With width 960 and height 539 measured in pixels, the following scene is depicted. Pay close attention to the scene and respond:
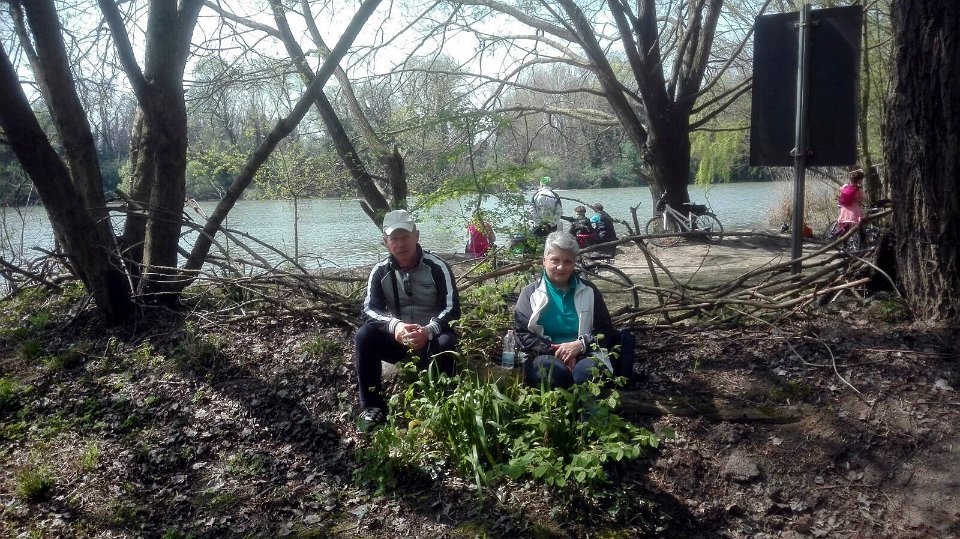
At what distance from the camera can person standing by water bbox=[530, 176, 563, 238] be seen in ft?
20.0

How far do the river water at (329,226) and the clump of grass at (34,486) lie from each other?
3.09 metres

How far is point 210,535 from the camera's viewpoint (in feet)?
12.1

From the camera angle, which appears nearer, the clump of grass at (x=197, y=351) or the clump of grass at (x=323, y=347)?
the clump of grass at (x=323, y=347)

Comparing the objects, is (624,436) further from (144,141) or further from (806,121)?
(144,141)

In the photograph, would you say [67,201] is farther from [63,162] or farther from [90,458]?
[90,458]

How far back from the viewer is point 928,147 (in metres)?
4.27

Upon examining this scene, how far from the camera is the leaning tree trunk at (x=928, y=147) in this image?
418cm

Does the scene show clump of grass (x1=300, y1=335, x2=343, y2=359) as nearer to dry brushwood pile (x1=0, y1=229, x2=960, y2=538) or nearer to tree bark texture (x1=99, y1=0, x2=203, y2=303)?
dry brushwood pile (x1=0, y1=229, x2=960, y2=538)

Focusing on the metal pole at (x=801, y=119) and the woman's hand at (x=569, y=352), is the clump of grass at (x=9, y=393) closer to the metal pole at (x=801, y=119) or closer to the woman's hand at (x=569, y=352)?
the woman's hand at (x=569, y=352)

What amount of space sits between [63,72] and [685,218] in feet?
36.6

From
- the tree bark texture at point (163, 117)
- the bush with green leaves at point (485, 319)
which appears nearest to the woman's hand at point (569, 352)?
the bush with green leaves at point (485, 319)

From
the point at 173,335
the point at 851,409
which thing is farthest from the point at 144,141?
the point at 851,409

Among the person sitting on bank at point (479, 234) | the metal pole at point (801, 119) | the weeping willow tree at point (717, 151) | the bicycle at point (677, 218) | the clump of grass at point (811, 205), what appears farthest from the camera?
the weeping willow tree at point (717, 151)

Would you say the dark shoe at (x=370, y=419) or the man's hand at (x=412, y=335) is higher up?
the man's hand at (x=412, y=335)
